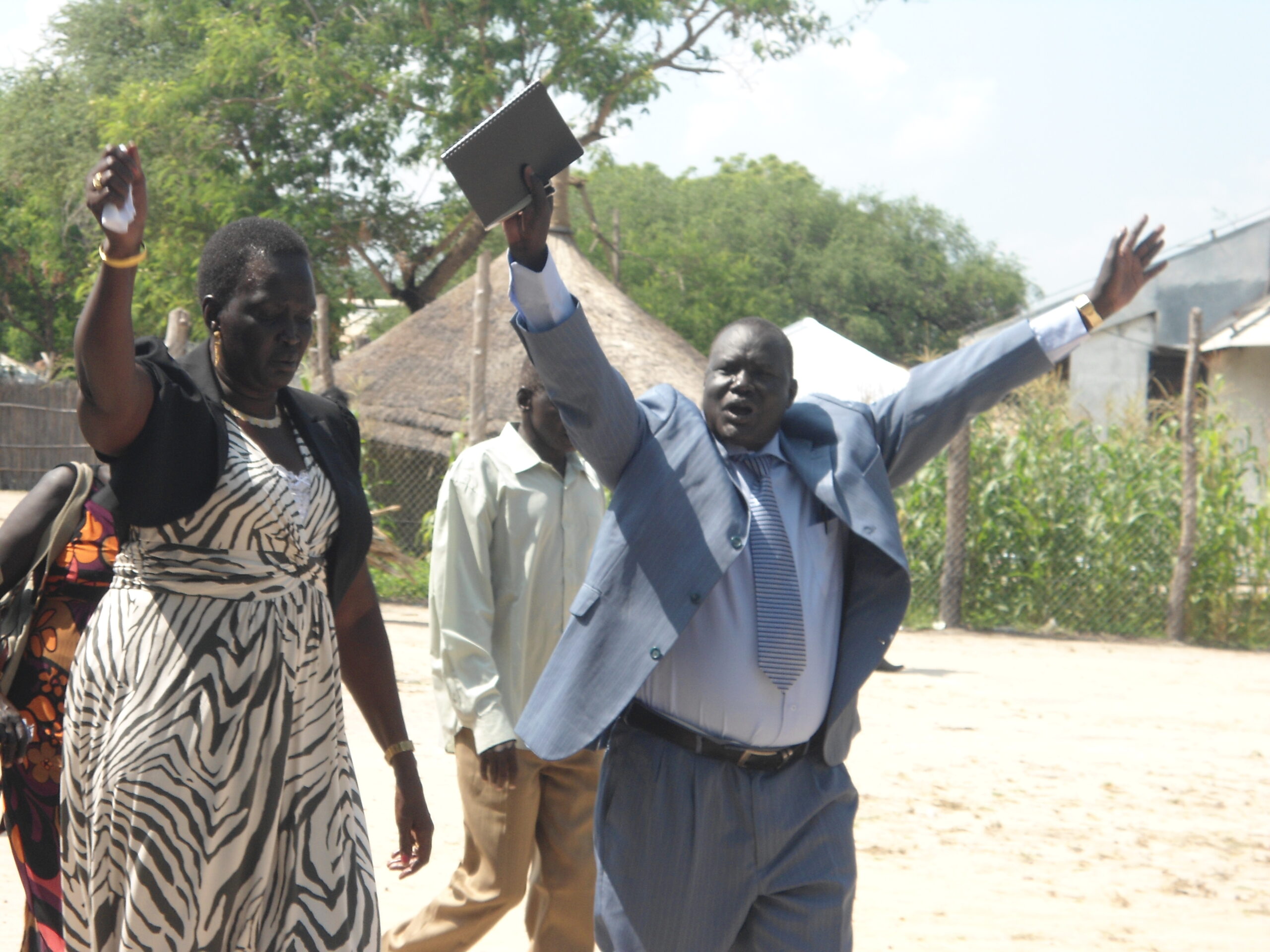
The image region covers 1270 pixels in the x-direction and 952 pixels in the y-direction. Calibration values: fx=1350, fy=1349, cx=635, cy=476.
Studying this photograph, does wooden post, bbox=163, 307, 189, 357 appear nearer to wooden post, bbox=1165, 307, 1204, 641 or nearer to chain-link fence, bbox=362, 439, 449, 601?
chain-link fence, bbox=362, 439, 449, 601

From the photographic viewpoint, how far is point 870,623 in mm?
2846

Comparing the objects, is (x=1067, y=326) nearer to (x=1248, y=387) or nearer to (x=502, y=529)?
(x=502, y=529)

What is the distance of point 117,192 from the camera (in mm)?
2119

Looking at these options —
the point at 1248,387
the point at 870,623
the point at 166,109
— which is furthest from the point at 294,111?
the point at 870,623

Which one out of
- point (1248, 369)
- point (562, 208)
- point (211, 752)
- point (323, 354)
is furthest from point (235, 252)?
point (1248, 369)

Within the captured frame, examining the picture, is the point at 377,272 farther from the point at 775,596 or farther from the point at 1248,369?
the point at 775,596

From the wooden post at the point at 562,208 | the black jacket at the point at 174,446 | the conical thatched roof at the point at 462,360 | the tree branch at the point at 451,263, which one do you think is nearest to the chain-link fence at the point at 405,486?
the conical thatched roof at the point at 462,360

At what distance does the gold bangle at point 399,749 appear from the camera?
9.70ft

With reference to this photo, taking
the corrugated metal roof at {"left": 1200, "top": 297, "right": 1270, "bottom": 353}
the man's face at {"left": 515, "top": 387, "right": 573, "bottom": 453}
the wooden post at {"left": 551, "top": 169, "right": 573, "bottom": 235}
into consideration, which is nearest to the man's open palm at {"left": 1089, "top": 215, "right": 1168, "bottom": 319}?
the man's face at {"left": 515, "top": 387, "right": 573, "bottom": 453}

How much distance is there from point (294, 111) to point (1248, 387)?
49.6ft

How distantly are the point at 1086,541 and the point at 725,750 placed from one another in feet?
37.9

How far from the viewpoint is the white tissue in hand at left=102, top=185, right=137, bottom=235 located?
211 centimetres

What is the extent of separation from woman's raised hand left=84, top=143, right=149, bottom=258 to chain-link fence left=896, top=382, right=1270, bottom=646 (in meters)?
11.6

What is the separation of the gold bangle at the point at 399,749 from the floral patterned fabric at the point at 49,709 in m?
0.85
